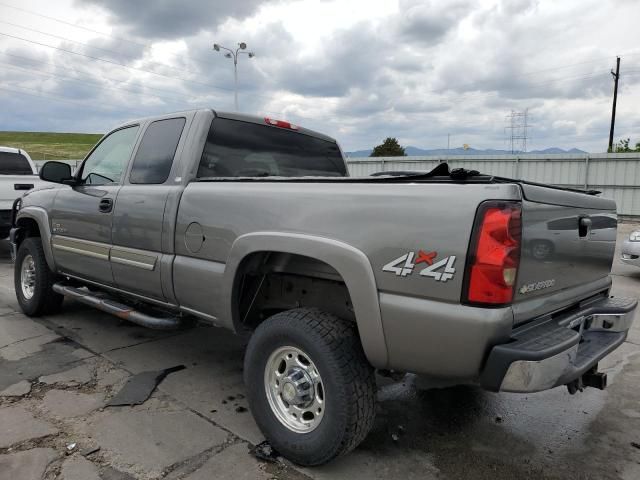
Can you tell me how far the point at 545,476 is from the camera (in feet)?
8.93

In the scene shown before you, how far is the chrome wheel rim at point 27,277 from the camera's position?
5.50m

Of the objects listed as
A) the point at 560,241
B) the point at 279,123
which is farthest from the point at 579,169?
the point at 560,241

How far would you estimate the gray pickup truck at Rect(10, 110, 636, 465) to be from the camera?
2180 millimetres

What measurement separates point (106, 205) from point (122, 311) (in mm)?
866

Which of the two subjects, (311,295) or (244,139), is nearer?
(311,295)

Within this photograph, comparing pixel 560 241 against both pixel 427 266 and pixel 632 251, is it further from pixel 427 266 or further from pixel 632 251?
pixel 632 251

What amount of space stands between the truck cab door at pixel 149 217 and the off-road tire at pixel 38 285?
1.63m

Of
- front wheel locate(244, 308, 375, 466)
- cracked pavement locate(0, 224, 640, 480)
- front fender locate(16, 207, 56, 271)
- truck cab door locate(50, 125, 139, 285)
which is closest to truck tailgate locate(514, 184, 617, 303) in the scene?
front wheel locate(244, 308, 375, 466)

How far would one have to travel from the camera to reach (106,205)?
4.11 metres

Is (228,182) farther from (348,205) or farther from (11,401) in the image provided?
(11,401)

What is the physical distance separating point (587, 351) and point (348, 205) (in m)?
1.49

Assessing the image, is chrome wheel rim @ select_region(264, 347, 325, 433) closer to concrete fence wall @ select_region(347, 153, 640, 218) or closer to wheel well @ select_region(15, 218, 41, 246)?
wheel well @ select_region(15, 218, 41, 246)

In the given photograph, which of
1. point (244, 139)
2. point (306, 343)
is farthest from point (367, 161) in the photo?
point (306, 343)

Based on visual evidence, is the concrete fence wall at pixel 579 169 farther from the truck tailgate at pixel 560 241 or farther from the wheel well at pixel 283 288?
the truck tailgate at pixel 560 241
